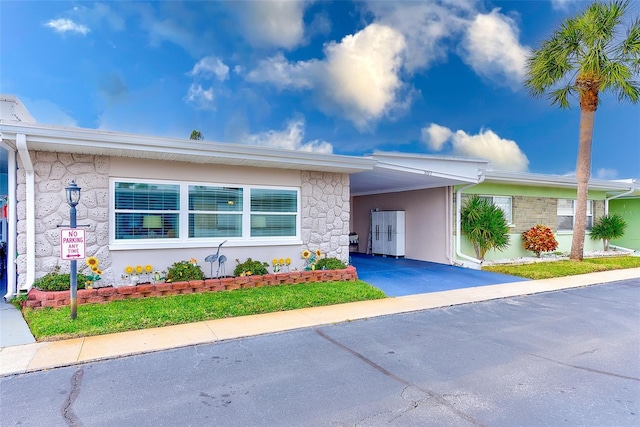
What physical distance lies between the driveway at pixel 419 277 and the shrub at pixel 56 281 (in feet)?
19.8

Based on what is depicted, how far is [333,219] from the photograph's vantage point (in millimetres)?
9312

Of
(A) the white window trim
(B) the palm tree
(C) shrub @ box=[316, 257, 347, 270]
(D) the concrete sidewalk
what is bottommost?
(D) the concrete sidewalk

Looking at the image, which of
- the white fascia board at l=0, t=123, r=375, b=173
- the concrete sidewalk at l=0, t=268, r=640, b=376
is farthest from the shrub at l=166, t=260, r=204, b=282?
the white fascia board at l=0, t=123, r=375, b=173

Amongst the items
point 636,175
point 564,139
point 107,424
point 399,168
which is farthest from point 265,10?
point 636,175

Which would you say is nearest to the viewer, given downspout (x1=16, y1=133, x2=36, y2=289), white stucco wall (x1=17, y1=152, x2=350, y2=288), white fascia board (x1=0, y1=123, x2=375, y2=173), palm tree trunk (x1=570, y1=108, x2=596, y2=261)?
white fascia board (x1=0, y1=123, x2=375, y2=173)

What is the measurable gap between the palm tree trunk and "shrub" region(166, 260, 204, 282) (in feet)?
41.7

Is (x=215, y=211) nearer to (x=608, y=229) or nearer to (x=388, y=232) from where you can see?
(x=388, y=232)

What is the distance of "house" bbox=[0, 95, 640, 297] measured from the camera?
634 centimetres

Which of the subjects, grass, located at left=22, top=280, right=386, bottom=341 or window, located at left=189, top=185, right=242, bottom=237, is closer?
grass, located at left=22, top=280, right=386, bottom=341

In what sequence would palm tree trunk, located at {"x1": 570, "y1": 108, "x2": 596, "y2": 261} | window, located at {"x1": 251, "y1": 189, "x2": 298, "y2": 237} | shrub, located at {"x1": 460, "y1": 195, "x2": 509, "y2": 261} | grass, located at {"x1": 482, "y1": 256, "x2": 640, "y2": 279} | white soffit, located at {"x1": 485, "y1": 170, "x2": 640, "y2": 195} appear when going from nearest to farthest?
window, located at {"x1": 251, "y1": 189, "x2": 298, "y2": 237}, grass, located at {"x1": 482, "y1": 256, "x2": 640, "y2": 279}, shrub, located at {"x1": 460, "y1": 195, "x2": 509, "y2": 261}, white soffit, located at {"x1": 485, "y1": 170, "x2": 640, "y2": 195}, palm tree trunk, located at {"x1": 570, "y1": 108, "x2": 596, "y2": 261}

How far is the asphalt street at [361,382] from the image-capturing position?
3039 millimetres

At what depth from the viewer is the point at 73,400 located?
3.30 meters

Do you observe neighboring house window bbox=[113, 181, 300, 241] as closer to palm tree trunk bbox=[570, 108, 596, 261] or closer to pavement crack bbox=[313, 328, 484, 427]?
pavement crack bbox=[313, 328, 484, 427]

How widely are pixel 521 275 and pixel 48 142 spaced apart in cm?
1144
